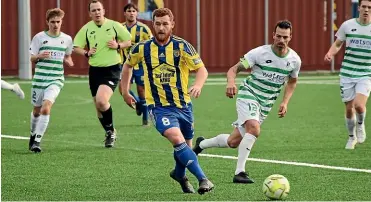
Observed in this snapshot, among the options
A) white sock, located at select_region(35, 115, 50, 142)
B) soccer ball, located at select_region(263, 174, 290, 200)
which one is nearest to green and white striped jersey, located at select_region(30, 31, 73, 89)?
white sock, located at select_region(35, 115, 50, 142)

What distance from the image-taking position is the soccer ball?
1089 cm

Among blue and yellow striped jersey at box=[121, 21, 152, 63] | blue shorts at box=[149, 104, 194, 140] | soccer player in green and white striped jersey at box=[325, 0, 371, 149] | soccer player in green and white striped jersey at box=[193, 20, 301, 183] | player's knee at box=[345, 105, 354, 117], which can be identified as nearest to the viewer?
blue shorts at box=[149, 104, 194, 140]

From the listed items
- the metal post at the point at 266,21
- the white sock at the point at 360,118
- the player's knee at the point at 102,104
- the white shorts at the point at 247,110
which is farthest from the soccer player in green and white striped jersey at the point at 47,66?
the metal post at the point at 266,21

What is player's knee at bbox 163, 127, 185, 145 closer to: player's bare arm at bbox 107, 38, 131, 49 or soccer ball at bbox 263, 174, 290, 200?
soccer ball at bbox 263, 174, 290, 200

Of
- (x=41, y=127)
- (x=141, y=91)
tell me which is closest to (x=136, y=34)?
(x=141, y=91)

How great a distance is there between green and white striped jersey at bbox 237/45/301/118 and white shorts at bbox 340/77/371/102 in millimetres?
3277

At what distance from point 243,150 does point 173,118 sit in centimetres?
126

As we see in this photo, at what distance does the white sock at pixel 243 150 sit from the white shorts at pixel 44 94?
4.18m

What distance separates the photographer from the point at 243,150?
40.8 feet

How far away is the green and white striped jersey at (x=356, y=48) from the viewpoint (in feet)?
52.2

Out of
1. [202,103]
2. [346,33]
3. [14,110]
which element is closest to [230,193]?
[346,33]

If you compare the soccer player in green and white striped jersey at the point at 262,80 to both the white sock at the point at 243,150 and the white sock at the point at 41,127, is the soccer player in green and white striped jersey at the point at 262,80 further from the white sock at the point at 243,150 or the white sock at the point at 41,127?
the white sock at the point at 41,127

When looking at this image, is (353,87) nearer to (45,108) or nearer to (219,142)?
(219,142)

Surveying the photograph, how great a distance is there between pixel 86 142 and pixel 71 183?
15.7 ft
